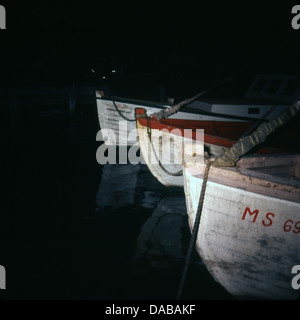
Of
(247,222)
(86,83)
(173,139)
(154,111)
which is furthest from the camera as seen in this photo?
(86,83)

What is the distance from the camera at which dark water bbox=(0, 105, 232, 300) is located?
3988mm

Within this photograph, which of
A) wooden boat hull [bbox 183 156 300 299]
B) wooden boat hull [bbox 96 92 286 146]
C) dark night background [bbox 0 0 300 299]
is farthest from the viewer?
wooden boat hull [bbox 96 92 286 146]

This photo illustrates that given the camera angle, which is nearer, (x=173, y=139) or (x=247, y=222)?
(x=247, y=222)

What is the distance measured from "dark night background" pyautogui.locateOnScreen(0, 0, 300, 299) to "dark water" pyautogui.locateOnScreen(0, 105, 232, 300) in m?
0.02

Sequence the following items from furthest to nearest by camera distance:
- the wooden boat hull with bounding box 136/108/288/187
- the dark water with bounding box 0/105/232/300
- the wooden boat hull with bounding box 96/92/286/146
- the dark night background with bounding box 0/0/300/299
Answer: the wooden boat hull with bounding box 96/92/286/146, the wooden boat hull with bounding box 136/108/288/187, the dark night background with bounding box 0/0/300/299, the dark water with bounding box 0/105/232/300

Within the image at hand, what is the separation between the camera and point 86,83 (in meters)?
20.6

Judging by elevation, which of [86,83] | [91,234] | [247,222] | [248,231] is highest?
[86,83]

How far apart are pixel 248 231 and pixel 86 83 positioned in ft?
63.8

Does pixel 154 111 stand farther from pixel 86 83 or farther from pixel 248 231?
pixel 86 83

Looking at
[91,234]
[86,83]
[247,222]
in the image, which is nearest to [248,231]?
[247,222]

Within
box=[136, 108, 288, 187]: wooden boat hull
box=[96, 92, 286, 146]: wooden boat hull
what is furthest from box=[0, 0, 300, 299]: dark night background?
box=[136, 108, 288, 187]: wooden boat hull

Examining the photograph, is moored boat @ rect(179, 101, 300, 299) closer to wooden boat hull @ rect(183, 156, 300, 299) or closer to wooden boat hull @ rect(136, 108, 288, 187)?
wooden boat hull @ rect(183, 156, 300, 299)

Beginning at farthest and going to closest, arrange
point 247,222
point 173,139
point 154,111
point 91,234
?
point 154,111, point 173,139, point 91,234, point 247,222

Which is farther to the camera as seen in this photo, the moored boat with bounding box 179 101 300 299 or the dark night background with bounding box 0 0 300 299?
the dark night background with bounding box 0 0 300 299
